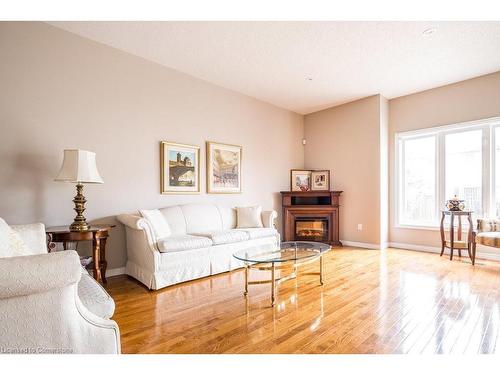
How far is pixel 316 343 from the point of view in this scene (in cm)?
183

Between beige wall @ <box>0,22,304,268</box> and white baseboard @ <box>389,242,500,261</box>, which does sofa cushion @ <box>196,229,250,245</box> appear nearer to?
beige wall @ <box>0,22,304,268</box>

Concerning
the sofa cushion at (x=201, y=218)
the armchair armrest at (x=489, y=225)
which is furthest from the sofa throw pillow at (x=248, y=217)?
the armchair armrest at (x=489, y=225)

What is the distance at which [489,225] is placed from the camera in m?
3.85

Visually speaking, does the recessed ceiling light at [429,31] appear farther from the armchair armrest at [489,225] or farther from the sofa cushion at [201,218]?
the sofa cushion at [201,218]

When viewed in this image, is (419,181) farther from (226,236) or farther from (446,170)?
(226,236)

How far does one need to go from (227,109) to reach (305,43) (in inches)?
73.6

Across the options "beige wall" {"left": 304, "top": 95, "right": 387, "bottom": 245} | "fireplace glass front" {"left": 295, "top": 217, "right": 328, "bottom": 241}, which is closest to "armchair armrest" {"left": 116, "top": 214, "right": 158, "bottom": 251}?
"fireplace glass front" {"left": 295, "top": 217, "right": 328, "bottom": 241}

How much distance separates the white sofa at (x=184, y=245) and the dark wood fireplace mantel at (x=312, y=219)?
1.27 meters

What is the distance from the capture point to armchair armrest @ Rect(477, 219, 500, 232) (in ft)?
12.6

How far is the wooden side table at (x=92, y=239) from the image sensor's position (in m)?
2.60

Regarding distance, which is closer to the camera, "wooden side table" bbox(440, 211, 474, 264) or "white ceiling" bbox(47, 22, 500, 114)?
"white ceiling" bbox(47, 22, 500, 114)

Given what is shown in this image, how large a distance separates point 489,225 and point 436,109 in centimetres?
209

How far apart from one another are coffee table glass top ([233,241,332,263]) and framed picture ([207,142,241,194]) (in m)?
1.69
